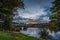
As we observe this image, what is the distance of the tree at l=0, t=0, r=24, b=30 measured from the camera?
2698 centimetres

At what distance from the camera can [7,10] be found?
26797 millimetres

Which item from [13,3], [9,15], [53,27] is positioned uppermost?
[13,3]

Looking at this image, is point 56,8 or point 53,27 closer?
point 53,27

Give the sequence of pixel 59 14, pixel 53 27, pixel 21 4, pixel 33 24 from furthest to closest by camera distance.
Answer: pixel 33 24 → pixel 21 4 → pixel 53 27 → pixel 59 14

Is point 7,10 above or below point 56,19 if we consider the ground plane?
above

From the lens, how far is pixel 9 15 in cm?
2723

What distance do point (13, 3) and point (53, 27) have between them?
680 cm

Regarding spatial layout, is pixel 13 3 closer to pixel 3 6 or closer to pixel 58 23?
pixel 3 6

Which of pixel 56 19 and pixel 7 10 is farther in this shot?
pixel 7 10

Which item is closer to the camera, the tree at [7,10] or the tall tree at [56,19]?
the tall tree at [56,19]

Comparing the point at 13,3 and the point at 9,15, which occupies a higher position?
the point at 13,3

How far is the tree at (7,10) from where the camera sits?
26984mm

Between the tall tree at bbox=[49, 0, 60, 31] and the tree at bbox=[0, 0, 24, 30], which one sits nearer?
the tall tree at bbox=[49, 0, 60, 31]

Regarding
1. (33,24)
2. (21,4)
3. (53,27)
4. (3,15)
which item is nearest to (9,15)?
(3,15)
